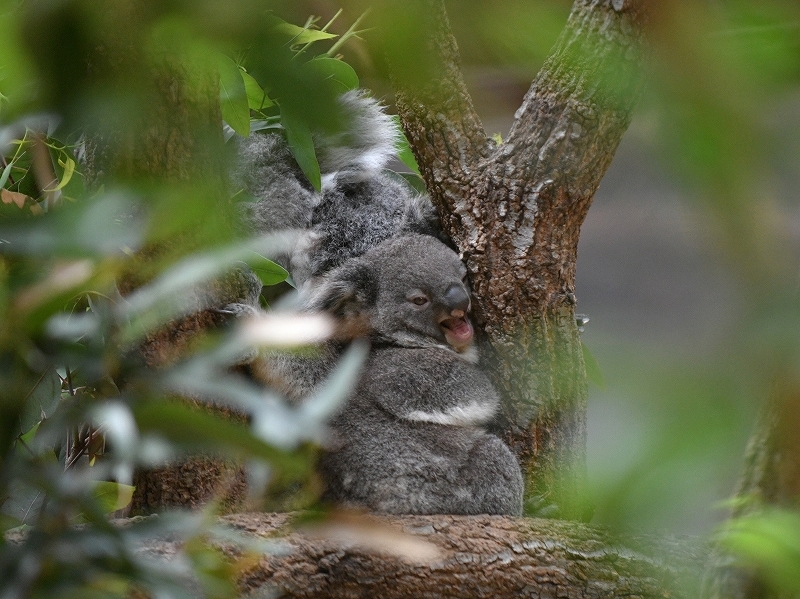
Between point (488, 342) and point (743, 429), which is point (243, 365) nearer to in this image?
point (488, 342)

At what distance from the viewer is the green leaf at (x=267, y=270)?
2180 mm

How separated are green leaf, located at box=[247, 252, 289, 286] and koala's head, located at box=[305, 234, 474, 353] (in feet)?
0.50

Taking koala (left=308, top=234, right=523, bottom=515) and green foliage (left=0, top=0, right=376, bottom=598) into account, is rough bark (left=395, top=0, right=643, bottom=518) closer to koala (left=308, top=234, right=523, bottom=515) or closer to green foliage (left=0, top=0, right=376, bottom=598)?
koala (left=308, top=234, right=523, bottom=515)

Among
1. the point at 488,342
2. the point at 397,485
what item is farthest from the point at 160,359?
the point at 488,342

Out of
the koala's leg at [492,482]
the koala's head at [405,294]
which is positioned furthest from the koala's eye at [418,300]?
the koala's leg at [492,482]

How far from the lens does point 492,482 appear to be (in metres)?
Result: 2.17

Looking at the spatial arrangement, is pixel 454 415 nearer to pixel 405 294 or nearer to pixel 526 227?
pixel 405 294

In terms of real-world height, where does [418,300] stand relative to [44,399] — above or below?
above

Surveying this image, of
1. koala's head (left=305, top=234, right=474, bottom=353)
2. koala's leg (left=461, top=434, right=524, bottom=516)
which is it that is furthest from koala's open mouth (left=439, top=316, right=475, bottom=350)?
koala's leg (left=461, top=434, right=524, bottom=516)

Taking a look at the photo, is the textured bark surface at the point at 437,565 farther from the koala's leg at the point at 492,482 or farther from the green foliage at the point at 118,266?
the green foliage at the point at 118,266

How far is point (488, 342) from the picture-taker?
234cm

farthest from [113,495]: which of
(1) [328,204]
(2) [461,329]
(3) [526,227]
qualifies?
(3) [526,227]

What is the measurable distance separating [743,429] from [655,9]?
19 cm

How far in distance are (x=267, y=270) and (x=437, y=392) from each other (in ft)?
2.07
